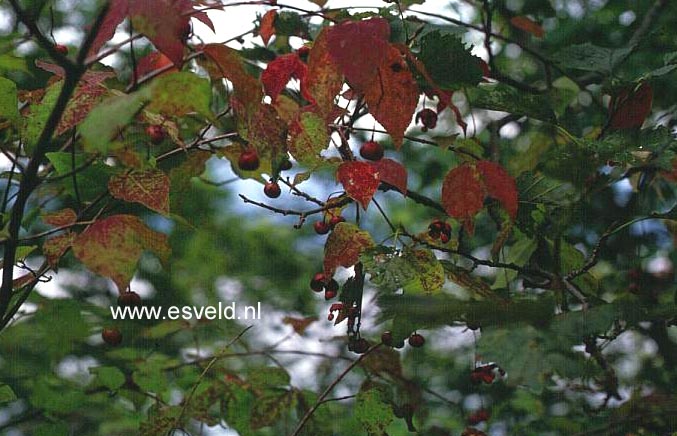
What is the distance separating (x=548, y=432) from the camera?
1.45 metres

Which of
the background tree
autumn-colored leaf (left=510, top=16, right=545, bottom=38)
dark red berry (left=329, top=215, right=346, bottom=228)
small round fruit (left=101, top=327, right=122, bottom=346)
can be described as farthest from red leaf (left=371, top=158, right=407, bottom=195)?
autumn-colored leaf (left=510, top=16, right=545, bottom=38)

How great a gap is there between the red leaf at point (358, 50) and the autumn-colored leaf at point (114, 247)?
0.26 m

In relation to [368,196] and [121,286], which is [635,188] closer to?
[368,196]

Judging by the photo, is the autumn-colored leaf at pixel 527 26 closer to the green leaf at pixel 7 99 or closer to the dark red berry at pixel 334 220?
the dark red berry at pixel 334 220

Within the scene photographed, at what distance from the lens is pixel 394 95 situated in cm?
90

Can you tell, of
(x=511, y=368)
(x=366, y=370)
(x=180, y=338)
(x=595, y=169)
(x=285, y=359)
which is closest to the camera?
(x=511, y=368)

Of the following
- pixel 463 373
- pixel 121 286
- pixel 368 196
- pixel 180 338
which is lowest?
pixel 121 286

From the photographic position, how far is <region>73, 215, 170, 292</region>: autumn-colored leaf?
774mm

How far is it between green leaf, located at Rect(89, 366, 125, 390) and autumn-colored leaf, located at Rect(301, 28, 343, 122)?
68 centimetres

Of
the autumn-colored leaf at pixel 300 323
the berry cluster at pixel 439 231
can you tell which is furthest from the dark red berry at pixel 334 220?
the autumn-colored leaf at pixel 300 323

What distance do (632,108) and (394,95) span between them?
14.4 inches

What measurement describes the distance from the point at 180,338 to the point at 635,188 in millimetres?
2071

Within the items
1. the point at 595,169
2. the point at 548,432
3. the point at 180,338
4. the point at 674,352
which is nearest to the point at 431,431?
the point at 548,432

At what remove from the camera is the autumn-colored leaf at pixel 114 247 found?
0.77 m
